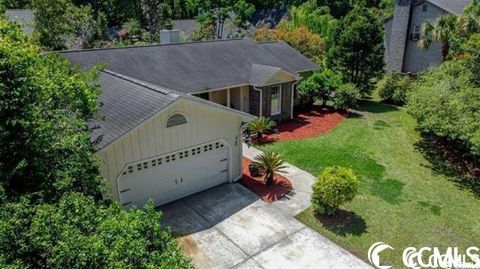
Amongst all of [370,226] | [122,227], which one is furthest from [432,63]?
[122,227]

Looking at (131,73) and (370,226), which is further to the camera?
(131,73)

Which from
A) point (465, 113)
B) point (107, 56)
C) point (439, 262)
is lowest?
point (439, 262)

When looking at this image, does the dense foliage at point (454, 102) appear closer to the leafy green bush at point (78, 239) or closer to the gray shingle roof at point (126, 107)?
the gray shingle roof at point (126, 107)

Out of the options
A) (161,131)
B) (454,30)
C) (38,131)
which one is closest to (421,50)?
(454,30)

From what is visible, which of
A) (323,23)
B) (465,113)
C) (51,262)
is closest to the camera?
(51,262)

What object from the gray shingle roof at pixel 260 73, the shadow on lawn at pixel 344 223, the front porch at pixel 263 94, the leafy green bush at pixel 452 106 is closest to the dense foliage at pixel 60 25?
the front porch at pixel 263 94

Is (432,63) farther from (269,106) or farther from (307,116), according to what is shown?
→ (269,106)

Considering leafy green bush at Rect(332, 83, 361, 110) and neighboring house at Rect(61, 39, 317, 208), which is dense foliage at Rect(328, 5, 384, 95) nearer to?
leafy green bush at Rect(332, 83, 361, 110)
